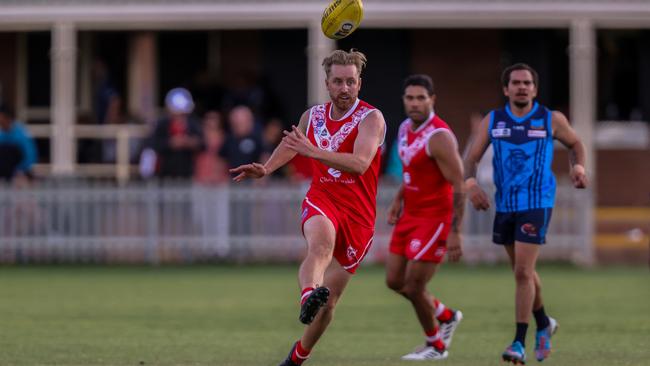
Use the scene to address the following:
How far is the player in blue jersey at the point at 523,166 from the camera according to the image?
10758 mm

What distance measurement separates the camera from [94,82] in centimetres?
2645

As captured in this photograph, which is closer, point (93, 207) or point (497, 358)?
point (497, 358)

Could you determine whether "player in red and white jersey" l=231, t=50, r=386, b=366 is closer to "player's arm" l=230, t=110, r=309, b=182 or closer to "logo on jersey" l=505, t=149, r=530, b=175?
"player's arm" l=230, t=110, r=309, b=182

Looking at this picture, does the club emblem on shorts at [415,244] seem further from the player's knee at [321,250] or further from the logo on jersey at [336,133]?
the player's knee at [321,250]

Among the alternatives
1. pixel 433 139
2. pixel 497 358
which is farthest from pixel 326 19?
pixel 497 358

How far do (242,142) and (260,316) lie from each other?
782 cm

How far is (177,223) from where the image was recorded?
74.5ft

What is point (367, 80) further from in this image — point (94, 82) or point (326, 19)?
point (326, 19)

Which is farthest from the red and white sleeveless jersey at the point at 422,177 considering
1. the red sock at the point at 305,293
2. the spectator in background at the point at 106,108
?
the spectator in background at the point at 106,108

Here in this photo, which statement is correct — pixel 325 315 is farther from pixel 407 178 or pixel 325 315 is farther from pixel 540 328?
pixel 407 178

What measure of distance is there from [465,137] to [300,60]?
3.25 meters

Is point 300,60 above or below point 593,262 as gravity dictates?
above

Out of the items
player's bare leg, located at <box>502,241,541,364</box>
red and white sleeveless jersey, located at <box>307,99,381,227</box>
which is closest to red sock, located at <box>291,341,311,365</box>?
red and white sleeveless jersey, located at <box>307,99,381,227</box>

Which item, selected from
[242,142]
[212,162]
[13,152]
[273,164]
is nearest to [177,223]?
[212,162]
